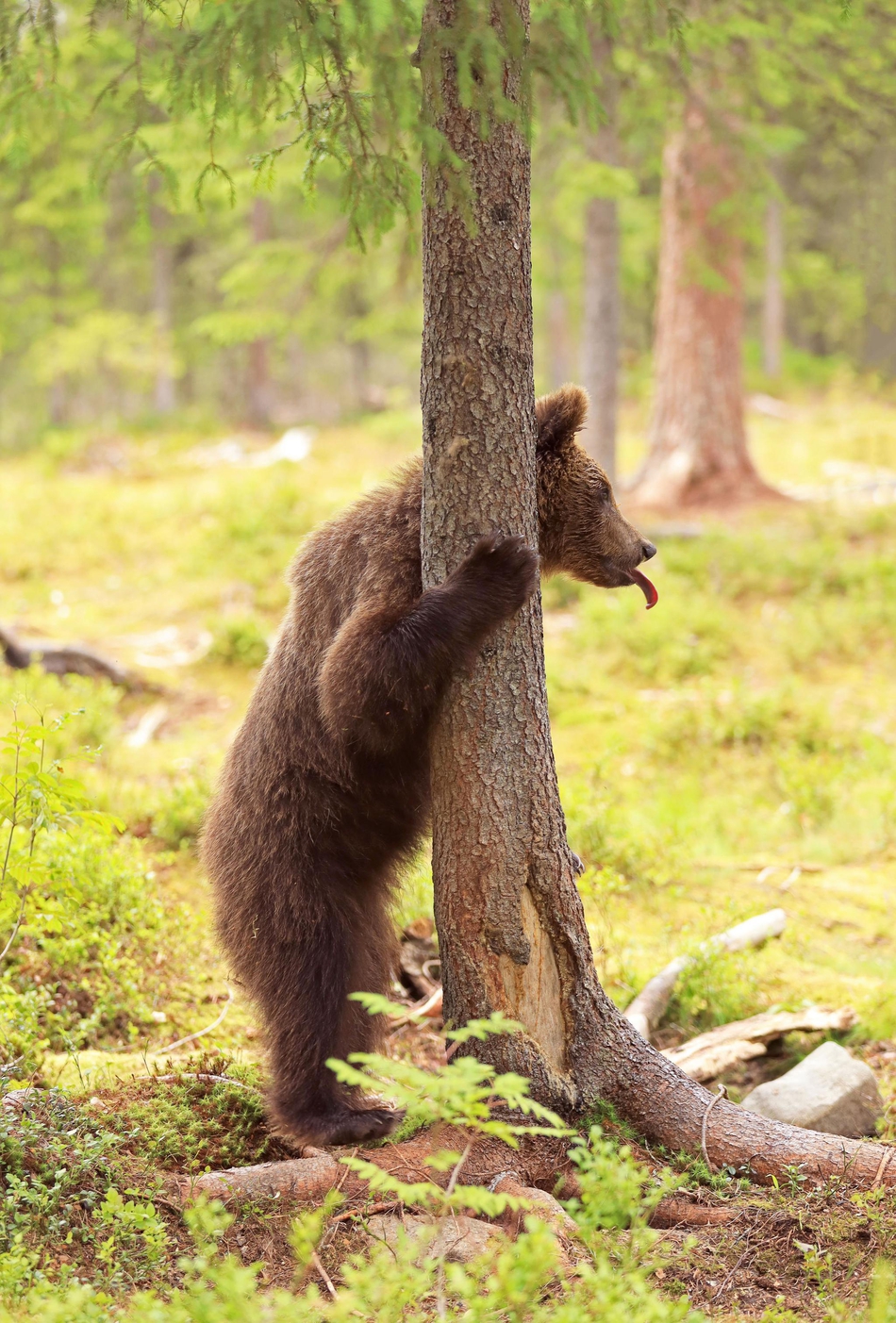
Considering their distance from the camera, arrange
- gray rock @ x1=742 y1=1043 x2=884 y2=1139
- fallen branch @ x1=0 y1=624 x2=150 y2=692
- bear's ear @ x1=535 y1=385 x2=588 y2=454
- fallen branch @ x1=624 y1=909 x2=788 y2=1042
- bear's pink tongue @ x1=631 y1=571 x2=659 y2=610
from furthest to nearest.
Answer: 1. fallen branch @ x1=0 y1=624 x2=150 y2=692
2. fallen branch @ x1=624 y1=909 x2=788 y2=1042
3. bear's pink tongue @ x1=631 y1=571 x2=659 y2=610
4. bear's ear @ x1=535 y1=385 x2=588 y2=454
5. gray rock @ x1=742 y1=1043 x2=884 y2=1139

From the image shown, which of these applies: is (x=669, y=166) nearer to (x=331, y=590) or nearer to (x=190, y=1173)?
(x=331, y=590)

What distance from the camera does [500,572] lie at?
3508 millimetres

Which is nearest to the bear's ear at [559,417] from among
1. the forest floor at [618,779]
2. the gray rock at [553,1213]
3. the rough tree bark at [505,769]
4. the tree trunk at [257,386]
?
the rough tree bark at [505,769]

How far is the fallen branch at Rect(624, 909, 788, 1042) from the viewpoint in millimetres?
4922

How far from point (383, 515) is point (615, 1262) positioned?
2.49 metres

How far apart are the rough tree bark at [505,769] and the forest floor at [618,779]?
0.26 meters

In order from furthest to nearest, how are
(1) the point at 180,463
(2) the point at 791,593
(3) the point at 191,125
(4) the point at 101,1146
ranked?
(1) the point at 180,463 < (2) the point at 791,593 < (3) the point at 191,125 < (4) the point at 101,1146

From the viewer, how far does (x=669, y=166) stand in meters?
13.4

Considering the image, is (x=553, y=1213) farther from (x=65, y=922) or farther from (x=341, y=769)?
(x=65, y=922)

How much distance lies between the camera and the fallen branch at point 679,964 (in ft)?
16.1

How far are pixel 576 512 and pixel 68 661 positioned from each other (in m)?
6.34

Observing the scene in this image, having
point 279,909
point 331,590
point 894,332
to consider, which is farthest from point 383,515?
point 894,332

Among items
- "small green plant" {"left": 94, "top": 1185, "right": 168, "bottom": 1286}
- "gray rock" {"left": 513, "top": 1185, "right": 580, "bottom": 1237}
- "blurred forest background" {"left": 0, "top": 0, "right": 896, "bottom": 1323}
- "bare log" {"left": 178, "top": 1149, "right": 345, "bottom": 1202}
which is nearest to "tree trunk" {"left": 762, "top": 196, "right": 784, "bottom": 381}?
"blurred forest background" {"left": 0, "top": 0, "right": 896, "bottom": 1323}

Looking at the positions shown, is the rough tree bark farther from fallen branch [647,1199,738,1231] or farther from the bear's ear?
the bear's ear
